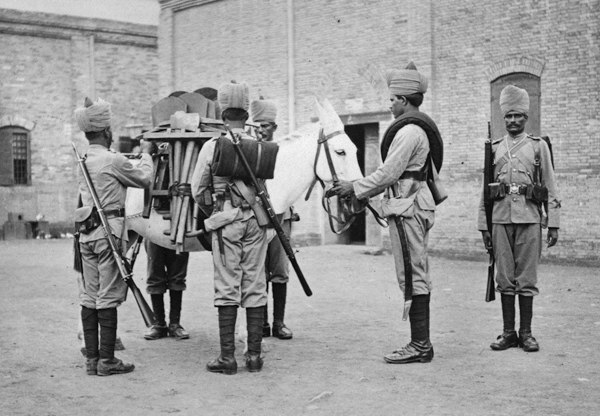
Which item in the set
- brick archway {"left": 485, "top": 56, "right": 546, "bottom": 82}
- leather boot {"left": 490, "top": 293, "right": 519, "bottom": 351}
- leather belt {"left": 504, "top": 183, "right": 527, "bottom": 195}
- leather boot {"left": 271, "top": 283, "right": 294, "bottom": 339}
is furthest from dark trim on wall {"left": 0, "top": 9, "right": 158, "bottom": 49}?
leather boot {"left": 490, "top": 293, "right": 519, "bottom": 351}

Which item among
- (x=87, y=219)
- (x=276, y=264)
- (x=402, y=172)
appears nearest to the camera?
(x=87, y=219)

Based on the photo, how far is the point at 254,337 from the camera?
20.4 ft

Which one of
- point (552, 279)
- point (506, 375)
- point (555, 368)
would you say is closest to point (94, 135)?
point (506, 375)

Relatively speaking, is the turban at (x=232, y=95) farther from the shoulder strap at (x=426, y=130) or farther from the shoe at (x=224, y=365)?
the shoe at (x=224, y=365)

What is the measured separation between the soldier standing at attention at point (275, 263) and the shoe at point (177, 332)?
0.79 meters

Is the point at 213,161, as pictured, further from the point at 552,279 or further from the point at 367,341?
the point at 552,279

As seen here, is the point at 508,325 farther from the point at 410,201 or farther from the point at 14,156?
the point at 14,156

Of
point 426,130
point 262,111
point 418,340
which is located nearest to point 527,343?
point 418,340

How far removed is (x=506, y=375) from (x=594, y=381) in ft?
2.08

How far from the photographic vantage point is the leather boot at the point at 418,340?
642 cm

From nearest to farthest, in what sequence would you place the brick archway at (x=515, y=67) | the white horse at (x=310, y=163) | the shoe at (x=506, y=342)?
1. the white horse at (x=310, y=163)
2. the shoe at (x=506, y=342)
3. the brick archway at (x=515, y=67)

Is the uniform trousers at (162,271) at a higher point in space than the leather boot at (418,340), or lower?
higher

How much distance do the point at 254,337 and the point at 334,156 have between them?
1736 mm

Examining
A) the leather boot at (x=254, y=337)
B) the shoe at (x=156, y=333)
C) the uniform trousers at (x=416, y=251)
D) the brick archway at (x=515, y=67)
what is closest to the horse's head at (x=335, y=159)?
the uniform trousers at (x=416, y=251)
